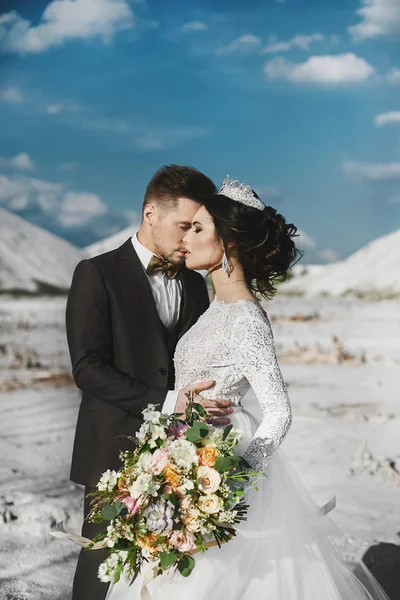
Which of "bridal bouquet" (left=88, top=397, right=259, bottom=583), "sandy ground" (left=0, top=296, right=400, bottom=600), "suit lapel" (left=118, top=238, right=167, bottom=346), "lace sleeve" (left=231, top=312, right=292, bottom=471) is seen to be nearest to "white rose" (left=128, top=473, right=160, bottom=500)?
"bridal bouquet" (left=88, top=397, right=259, bottom=583)

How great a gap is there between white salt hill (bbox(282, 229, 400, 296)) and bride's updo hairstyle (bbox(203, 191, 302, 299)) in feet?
30.6

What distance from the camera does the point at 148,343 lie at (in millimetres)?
2434

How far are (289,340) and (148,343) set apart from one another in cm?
792

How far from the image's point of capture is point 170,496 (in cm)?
167

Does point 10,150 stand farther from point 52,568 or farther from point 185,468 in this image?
point 185,468

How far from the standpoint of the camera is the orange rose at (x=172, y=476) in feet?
5.56

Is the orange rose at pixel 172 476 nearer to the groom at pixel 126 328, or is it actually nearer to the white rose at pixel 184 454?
the white rose at pixel 184 454

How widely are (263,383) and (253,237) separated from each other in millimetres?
437

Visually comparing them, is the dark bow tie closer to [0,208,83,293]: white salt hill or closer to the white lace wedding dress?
the white lace wedding dress

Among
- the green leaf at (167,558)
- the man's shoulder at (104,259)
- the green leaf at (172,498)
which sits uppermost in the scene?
the man's shoulder at (104,259)

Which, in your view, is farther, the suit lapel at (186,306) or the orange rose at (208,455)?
the suit lapel at (186,306)

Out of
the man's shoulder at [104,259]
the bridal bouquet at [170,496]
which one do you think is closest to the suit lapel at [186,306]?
the man's shoulder at [104,259]

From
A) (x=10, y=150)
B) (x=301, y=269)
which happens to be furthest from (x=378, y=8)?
(x=10, y=150)

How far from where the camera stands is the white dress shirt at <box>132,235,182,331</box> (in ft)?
8.47
